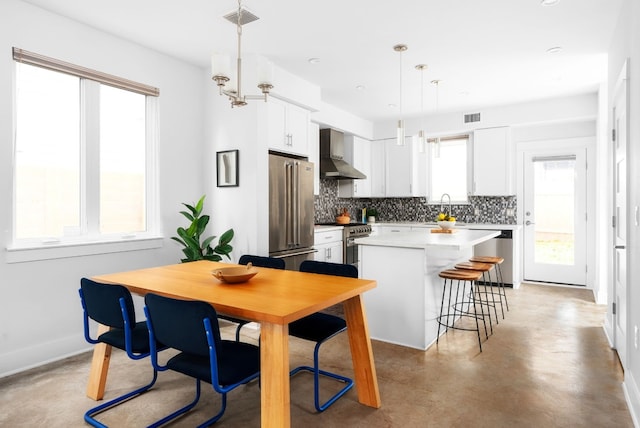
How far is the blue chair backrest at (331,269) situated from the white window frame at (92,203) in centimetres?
189

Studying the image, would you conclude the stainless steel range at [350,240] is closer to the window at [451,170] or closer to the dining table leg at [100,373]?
the window at [451,170]

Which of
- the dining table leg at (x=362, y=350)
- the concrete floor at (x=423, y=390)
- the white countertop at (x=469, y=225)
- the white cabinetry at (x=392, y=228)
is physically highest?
the white countertop at (x=469, y=225)

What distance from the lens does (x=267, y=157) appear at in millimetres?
4180

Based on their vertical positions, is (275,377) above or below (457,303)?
above

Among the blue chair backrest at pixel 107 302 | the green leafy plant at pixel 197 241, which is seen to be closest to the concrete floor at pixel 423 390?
the blue chair backrest at pixel 107 302

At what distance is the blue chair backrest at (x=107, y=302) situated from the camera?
203 centimetres

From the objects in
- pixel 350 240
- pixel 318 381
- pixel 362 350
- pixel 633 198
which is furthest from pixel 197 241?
pixel 633 198

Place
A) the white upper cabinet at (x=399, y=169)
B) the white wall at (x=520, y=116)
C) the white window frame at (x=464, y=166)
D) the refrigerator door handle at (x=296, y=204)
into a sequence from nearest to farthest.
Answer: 1. the refrigerator door handle at (x=296, y=204)
2. the white wall at (x=520, y=116)
3. the white window frame at (x=464, y=166)
4. the white upper cabinet at (x=399, y=169)

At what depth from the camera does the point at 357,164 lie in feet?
21.9

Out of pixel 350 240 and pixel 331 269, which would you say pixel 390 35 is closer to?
pixel 331 269

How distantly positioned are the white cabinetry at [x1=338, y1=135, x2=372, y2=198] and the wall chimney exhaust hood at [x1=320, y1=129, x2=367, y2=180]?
0.91 feet

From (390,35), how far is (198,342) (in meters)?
3.06

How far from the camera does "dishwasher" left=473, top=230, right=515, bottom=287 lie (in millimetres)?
5773

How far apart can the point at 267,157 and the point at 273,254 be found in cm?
103
